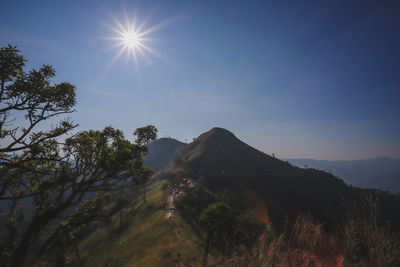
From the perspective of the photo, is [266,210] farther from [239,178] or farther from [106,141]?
[106,141]

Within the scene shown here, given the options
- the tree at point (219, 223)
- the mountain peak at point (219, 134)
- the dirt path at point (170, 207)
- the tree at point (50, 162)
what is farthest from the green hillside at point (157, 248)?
the mountain peak at point (219, 134)

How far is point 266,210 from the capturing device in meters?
76.8

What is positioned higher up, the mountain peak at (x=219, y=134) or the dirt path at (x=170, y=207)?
the mountain peak at (x=219, y=134)

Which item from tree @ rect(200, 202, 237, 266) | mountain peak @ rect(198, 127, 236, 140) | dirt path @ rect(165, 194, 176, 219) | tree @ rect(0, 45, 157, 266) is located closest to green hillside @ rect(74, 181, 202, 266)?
dirt path @ rect(165, 194, 176, 219)

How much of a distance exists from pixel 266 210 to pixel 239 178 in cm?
2347

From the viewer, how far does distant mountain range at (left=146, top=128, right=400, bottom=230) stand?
270 ft

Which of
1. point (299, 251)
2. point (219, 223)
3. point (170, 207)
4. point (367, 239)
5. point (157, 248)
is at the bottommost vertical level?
point (157, 248)

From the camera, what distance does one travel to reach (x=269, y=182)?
319 feet

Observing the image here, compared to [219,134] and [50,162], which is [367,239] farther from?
[219,134]

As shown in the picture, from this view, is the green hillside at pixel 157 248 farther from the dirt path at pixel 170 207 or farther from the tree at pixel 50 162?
the tree at pixel 50 162

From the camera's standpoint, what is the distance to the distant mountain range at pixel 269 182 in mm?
82312

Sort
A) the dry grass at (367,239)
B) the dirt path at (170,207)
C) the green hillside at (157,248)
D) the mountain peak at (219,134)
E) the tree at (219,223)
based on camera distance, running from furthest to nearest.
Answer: the mountain peak at (219,134)
the dirt path at (170,207)
the green hillside at (157,248)
the tree at (219,223)
the dry grass at (367,239)

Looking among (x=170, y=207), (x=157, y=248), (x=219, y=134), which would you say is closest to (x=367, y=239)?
(x=157, y=248)

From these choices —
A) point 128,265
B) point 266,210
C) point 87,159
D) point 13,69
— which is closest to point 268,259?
point 87,159
